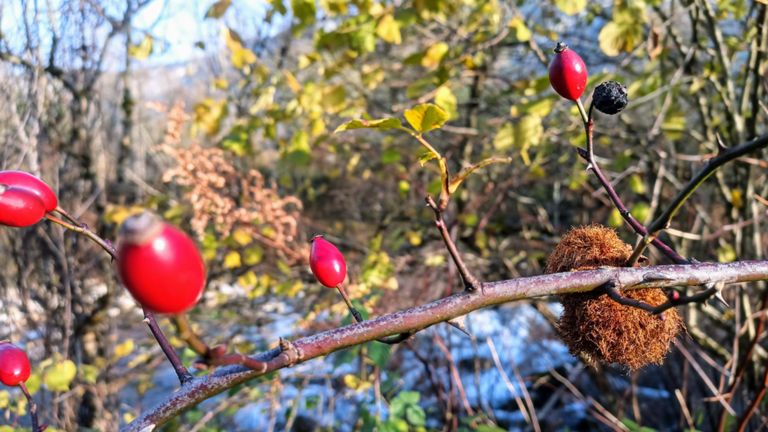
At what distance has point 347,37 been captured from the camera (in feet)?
7.32

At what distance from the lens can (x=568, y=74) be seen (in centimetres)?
76

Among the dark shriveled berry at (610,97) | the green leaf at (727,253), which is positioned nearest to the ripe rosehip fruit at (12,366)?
the dark shriveled berry at (610,97)

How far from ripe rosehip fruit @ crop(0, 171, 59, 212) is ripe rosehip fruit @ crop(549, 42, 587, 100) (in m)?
0.69

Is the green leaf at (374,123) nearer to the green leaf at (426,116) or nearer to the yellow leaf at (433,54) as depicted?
the green leaf at (426,116)

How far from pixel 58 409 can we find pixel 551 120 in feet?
10.8

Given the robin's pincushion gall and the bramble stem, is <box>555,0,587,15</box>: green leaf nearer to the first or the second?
the robin's pincushion gall

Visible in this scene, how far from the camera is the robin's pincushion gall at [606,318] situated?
28.3 inches

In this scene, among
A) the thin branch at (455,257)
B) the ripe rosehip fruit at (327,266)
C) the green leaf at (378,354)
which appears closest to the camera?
the thin branch at (455,257)

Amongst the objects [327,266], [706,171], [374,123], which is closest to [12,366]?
[327,266]

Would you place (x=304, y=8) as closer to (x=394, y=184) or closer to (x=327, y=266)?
(x=327, y=266)

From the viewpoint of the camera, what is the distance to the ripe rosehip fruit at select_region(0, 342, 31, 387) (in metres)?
0.86

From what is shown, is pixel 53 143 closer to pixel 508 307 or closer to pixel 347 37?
pixel 347 37

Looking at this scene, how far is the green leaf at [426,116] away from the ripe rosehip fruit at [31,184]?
1.64 feet

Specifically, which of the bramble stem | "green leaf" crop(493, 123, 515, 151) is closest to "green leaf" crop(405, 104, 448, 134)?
the bramble stem
